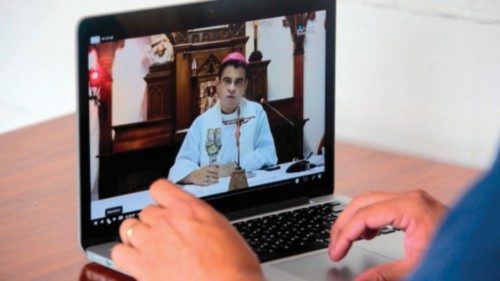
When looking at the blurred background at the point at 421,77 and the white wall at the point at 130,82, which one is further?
the blurred background at the point at 421,77

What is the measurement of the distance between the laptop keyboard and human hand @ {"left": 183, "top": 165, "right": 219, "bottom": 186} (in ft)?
0.23

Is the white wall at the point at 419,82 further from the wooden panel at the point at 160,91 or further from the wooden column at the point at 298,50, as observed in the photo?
the wooden panel at the point at 160,91

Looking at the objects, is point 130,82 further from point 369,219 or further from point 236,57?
point 369,219

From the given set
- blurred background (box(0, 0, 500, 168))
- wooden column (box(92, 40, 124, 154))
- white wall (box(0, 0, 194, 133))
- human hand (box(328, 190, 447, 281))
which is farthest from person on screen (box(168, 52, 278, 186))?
white wall (box(0, 0, 194, 133))

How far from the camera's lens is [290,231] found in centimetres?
143

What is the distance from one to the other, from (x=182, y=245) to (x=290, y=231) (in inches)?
20.2

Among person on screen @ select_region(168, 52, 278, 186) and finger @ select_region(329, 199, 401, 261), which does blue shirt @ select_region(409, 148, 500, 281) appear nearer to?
finger @ select_region(329, 199, 401, 261)

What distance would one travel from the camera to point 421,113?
6.41 feet

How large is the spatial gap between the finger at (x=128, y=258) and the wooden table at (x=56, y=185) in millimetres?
336

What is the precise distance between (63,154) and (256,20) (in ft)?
1.68

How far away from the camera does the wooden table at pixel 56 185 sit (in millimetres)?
1388

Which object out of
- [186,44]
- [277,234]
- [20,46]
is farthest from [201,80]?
[20,46]

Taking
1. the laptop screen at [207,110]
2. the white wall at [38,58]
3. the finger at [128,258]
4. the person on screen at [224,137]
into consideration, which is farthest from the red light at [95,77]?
the white wall at [38,58]

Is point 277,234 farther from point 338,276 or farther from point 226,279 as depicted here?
point 226,279
